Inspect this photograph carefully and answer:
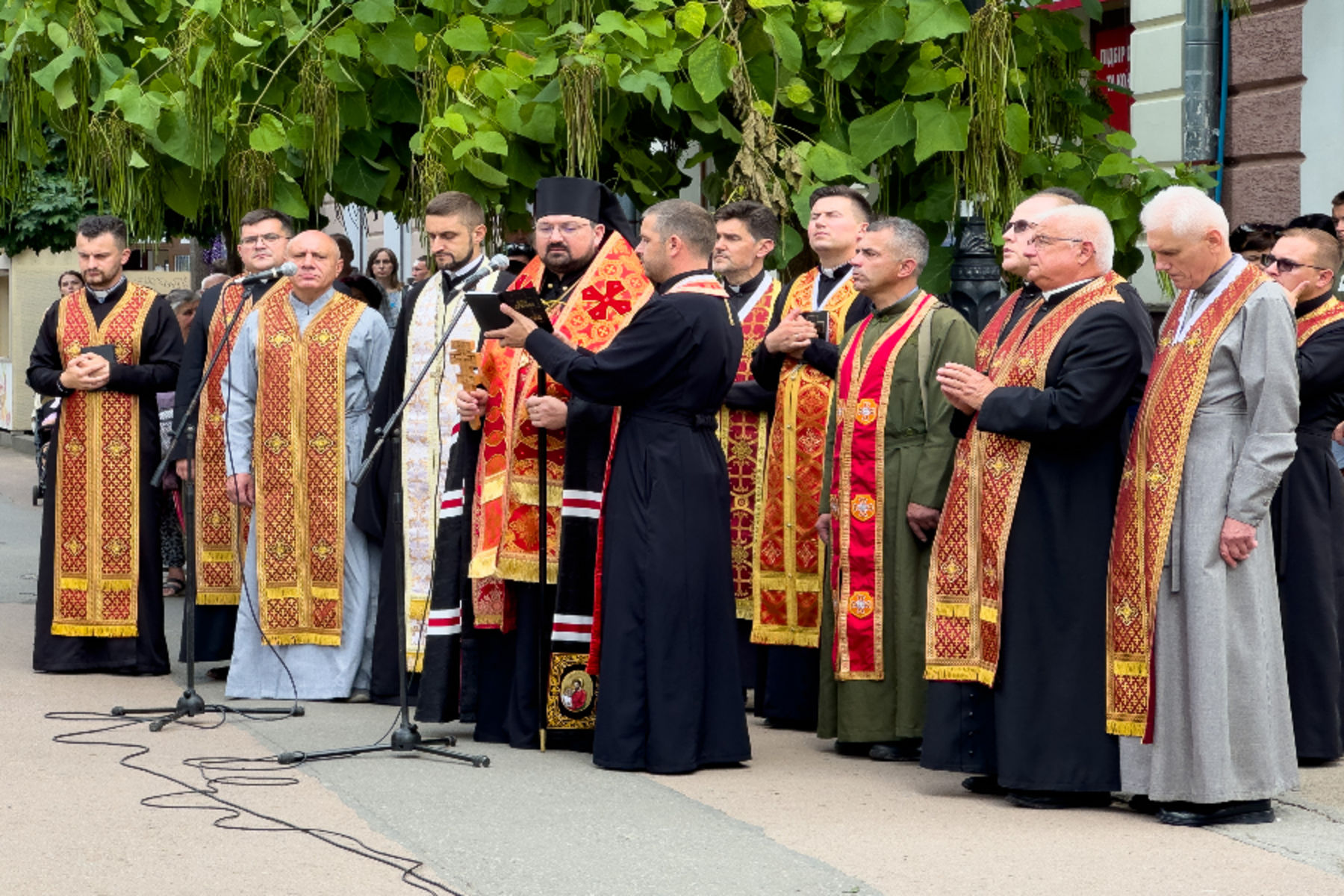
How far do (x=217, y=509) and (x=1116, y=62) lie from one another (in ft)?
22.7

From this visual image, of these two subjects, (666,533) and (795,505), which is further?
(795,505)

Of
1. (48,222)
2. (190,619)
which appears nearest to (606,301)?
(190,619)

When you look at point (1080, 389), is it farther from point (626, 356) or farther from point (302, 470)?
point (302, 470)

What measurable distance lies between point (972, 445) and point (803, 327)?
146 cm

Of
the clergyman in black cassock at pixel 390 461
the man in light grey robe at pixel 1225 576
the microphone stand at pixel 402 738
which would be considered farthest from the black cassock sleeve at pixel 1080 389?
the clergyman in black cassock at pixel 390 461

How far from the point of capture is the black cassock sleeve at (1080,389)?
685 centimetres

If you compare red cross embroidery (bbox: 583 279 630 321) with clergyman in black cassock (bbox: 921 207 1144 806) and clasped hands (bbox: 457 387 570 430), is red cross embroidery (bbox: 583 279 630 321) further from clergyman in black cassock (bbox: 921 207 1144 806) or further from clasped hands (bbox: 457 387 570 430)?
clergyman in black cassock (bbox: 921 207 1144 806)

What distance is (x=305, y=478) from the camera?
9.87m

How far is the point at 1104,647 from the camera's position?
22.8ft

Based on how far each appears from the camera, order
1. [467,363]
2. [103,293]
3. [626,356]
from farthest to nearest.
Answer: [103,293], [467,363], [626,356]

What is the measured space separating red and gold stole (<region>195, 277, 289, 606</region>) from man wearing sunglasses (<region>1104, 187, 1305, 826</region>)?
5.02 metres

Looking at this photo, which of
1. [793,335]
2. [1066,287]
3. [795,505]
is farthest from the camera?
[795,505]

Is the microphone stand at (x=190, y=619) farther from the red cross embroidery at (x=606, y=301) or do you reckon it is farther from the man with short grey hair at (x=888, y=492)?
the man with short grey hair at (x=888, y=492)

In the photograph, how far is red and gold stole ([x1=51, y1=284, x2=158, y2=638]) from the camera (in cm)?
1040
